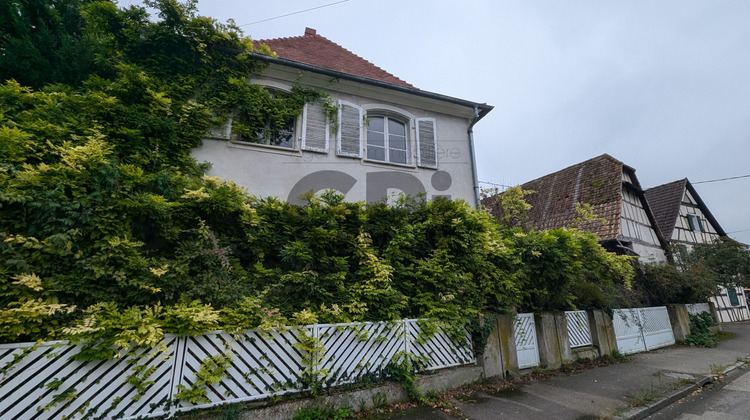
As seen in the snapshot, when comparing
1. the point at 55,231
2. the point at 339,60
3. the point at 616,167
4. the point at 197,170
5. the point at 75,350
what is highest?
the point at 339,60

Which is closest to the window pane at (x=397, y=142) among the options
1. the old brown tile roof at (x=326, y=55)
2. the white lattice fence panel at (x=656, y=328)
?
the old brown tile roof at (x=326, y=55)

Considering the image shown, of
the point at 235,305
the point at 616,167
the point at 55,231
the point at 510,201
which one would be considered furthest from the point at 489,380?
the point at 616,167

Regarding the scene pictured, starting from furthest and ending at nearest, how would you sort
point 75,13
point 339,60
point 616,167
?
point 616,167 < point 339,60 < point 75,13

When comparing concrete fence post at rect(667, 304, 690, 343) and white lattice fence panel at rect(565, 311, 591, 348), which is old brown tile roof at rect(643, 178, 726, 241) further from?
white lattice fence panel at rect(565, 311, 591, 348)

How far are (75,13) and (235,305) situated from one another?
8.07 metres

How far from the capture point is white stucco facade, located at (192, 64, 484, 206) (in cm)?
675

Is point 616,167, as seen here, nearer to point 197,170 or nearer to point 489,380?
point 489,380

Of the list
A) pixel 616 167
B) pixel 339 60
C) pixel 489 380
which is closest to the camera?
pixel 489 380

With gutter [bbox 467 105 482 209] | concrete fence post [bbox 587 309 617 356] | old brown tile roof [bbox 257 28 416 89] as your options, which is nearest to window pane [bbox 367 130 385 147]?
old brown tile roof [bbox 257 28 416 89]

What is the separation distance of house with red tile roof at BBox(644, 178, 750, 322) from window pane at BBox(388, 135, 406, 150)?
1649cm

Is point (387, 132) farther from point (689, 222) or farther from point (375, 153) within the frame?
point (689, 222)

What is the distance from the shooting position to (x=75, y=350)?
308 cm

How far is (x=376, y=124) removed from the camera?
860cm

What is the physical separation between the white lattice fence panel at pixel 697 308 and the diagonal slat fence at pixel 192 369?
1316 centimetres
